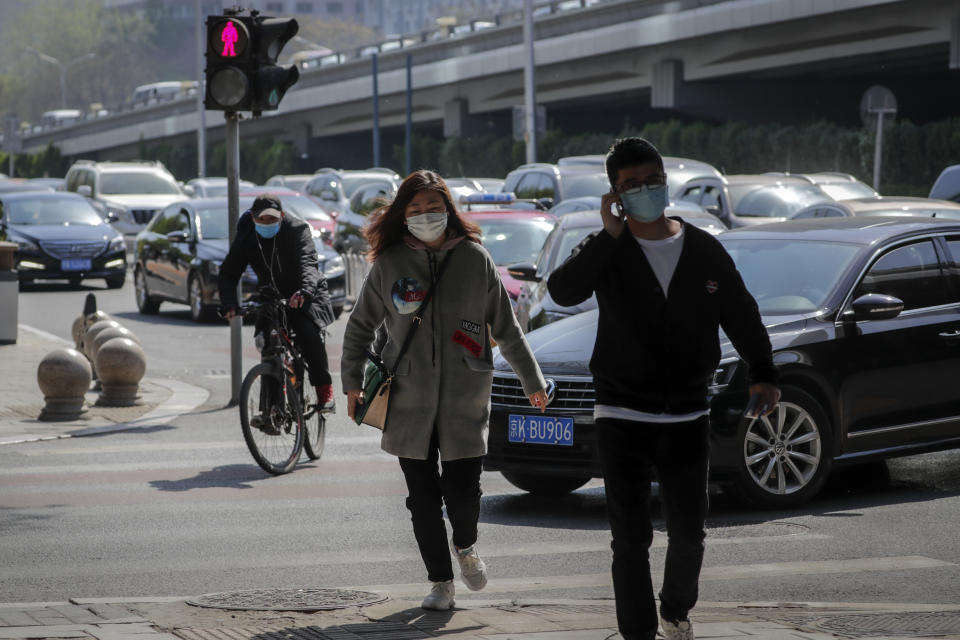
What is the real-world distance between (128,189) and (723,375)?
30.6 metres

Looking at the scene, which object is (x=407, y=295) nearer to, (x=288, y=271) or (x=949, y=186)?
(x=288, y=271)

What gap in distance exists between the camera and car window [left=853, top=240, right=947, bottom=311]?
952 centimetres

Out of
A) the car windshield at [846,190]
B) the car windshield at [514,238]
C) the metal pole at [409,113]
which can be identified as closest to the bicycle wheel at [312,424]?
the car windshield at [514,238]

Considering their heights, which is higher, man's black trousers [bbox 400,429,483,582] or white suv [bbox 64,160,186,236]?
white suv [bbox 64,160,186,236]

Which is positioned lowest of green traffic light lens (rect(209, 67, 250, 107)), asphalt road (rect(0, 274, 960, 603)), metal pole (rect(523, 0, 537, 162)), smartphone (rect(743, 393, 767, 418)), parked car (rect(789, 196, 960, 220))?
asphalt road (rect(0, 274, 960, 603))

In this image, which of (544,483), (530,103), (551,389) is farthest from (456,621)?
(530,103)

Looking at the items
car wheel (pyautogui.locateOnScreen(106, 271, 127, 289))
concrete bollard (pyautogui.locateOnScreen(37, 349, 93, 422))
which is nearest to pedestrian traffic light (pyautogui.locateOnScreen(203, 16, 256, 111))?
concrete bollard (pyautogui.locateOnScreen(37, 349, 93, 422))

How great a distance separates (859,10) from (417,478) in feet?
141

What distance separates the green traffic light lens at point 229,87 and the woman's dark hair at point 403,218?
299 inches

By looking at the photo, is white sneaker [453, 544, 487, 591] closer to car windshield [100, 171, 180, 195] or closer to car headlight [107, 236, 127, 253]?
car headlight [107, 236, 127, 253]

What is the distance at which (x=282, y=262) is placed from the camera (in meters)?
10.8

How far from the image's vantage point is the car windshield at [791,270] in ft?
30.7

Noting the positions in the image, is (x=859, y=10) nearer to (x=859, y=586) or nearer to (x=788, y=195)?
(x=788, y=195)

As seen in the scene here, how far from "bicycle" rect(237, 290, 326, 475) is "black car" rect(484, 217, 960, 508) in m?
1.74
